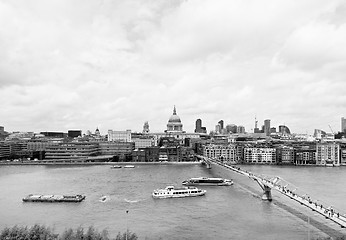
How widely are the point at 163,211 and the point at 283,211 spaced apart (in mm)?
5427

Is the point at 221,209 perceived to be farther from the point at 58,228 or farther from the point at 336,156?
the point at 336,156

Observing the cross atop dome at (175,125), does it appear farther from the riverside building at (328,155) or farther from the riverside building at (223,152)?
the riverside building at (328,155)

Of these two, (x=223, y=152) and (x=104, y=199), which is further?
(x=223, y=152)

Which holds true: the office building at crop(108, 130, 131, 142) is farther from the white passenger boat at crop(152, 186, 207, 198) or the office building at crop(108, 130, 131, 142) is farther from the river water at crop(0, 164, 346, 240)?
A: the white passenger boat at crop(152, 186, 207, 198)

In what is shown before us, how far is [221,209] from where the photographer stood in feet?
65.6

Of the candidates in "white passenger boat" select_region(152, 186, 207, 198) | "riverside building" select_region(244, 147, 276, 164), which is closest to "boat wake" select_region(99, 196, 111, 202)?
"white passenger boat" select_region(152, 186, 207, 198)

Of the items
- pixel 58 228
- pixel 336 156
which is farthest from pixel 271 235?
pixel 336 156

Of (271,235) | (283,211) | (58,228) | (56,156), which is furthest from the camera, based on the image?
(56,156)

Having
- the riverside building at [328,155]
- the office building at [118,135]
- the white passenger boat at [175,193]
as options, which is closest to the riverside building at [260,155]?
the riverside building at [328,155]

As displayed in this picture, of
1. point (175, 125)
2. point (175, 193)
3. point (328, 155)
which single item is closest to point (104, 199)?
point (175, 193)

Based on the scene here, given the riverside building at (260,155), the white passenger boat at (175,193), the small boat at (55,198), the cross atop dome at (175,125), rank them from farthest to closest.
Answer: the cross atop dome at (175,125)
the riverside building at (260,155)
the white passenger boat at (175,193)
the small boat at (55,198)

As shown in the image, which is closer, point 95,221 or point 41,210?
point 95,221

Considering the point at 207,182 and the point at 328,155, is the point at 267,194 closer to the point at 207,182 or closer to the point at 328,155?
the point at 207,182

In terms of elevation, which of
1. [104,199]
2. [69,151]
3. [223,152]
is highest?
[69,151]
